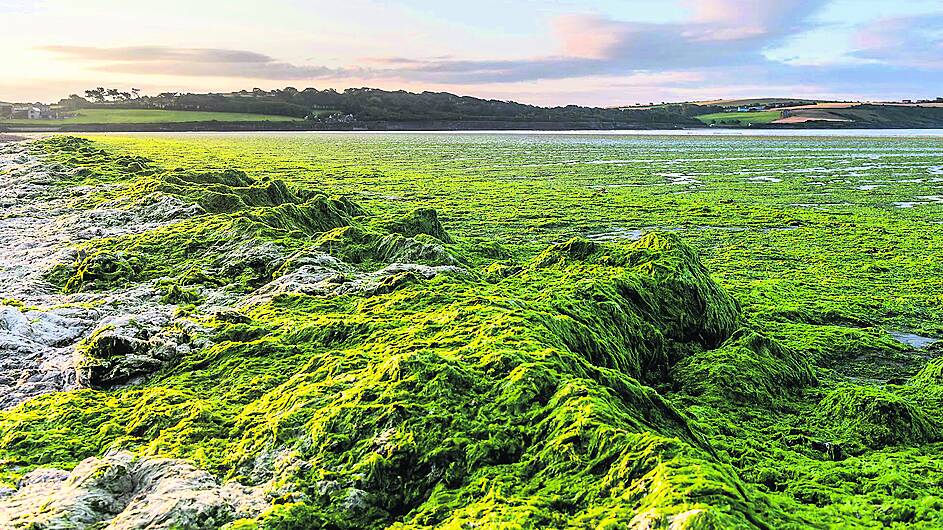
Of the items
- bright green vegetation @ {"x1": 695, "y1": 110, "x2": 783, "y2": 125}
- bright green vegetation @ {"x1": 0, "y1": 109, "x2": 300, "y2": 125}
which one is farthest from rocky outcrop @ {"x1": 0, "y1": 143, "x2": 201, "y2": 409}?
bright green vegetation @ {"x1": 695, "y1": 110, "x2": 783, "y2": 125}

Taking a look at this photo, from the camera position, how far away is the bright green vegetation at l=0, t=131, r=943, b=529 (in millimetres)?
3125

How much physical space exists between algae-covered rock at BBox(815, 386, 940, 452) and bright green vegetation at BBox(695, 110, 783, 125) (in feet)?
342

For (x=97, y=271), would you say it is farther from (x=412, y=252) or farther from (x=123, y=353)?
(x=412, y=252)

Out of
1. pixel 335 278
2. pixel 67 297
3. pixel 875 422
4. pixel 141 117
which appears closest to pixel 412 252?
pixel 335 278

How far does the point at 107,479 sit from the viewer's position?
333 centimetres

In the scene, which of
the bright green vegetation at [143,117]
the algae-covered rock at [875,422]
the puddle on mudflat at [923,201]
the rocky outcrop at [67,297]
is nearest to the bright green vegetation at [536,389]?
the algae-covered rock at [875,422]

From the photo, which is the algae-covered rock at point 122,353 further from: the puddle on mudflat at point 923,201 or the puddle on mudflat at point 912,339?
the puddle on mudflat at point 923,201

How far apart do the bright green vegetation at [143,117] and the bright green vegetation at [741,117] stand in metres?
62.8

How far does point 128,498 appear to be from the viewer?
3.24 m

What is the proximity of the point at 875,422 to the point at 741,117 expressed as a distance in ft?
371

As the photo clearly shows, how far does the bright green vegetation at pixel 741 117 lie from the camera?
340 ft

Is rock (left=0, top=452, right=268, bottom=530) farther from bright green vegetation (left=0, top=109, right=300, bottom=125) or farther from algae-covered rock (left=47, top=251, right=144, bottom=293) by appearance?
bright green vegetation (left=0, top=109, right=300, bottom=125)

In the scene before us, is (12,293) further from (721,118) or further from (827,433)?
(721,118)

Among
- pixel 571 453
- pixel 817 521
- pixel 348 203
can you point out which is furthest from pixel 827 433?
pixel 348 203
